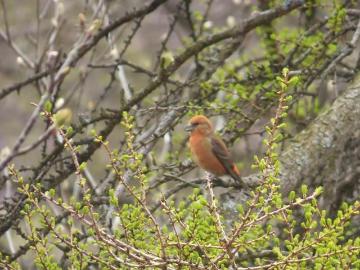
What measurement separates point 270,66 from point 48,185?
1806 mm

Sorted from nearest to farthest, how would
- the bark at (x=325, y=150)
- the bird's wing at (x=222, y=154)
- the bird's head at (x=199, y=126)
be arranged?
the bark at (x=325, y=150) → the bird's wing at (x=222, y=154) → the bird's head at (x=199, y=126)

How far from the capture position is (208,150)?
5.88 m

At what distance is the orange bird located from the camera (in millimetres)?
5797

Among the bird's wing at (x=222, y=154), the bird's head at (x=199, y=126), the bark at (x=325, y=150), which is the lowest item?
the bark at (x=325, y=150)

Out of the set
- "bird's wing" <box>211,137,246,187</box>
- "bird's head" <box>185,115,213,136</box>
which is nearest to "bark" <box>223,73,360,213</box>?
"bird's wing" <box>211,137,246,187</box>

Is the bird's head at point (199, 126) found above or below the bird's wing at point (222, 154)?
above

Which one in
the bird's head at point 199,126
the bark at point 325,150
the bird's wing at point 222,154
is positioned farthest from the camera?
the bird's head at point 199,126

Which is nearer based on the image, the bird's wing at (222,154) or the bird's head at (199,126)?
the bird's wing at (222,154)

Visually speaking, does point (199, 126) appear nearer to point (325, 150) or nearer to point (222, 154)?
point (222, 154)

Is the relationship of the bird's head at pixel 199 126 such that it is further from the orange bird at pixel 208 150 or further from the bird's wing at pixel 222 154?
the bird's wing at pixel 222 154

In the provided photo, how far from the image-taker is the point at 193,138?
6066 millimetres

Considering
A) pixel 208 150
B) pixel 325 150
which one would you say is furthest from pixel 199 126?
pixel 325 150

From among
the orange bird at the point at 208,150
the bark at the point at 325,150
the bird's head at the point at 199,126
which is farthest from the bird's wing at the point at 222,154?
the bark at the point at 325,150

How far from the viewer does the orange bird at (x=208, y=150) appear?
19.0ft
